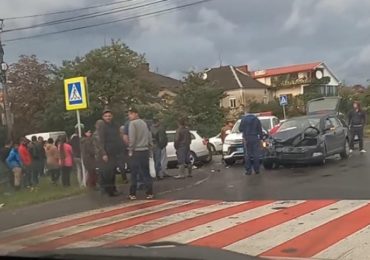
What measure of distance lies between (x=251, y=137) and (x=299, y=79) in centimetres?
7405

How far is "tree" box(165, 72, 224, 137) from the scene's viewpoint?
4541cm

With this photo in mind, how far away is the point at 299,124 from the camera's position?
1728cm

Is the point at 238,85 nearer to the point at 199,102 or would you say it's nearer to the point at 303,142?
the point at 199,102

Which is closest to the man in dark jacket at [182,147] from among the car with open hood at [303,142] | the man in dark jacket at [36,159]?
the car with open hood at [303,142]

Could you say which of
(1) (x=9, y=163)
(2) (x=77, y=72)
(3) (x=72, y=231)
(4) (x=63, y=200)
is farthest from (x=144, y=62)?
(3) (x=72, y=231)

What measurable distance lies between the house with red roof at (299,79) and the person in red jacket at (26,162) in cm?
6606

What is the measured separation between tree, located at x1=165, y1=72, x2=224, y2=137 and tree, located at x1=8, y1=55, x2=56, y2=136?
409 inches

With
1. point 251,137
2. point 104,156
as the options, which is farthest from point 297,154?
point 104,156

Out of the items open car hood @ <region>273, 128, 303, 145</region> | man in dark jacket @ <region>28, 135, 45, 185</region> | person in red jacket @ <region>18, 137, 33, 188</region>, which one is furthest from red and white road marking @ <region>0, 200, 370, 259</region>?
man in dark jacket @ <region>28, 135, 45, 185</region>

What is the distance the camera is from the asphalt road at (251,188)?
1115 centimetres

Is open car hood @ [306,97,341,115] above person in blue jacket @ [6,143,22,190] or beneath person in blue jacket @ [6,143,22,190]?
above

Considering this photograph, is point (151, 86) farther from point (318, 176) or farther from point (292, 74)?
point (292, 74)

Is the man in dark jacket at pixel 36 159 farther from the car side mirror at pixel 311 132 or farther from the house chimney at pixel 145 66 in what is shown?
the house chimney at pixel 145 66

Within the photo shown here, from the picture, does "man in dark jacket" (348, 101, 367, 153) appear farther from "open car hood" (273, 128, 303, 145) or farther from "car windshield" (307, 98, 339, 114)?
"car windshield" (307, 98, 339, 114)
